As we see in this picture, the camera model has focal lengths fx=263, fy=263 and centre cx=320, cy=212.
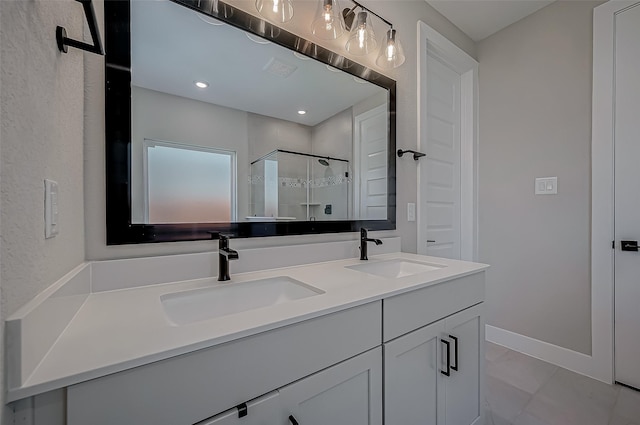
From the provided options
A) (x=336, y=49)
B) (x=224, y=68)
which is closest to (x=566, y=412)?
(x=336, y=49)

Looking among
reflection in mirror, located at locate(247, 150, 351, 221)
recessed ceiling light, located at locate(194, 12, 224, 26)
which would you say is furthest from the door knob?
recessed ceiling light, located at locate(194, 12, 224, 26)

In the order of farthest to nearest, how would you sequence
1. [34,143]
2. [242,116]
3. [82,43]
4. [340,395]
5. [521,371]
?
1. [521,371]
2. [242,116]
3. [340,395]
4. [82,43]
5. [34,143]

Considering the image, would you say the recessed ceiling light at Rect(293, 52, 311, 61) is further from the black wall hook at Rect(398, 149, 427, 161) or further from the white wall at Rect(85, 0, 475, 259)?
the black wall hook at Rect(398, 149, 427, 161)

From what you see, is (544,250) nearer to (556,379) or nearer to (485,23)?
(556,379)

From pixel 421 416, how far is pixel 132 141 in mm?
1389

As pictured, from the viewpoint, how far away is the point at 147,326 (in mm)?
573

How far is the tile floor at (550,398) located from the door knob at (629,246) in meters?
0.84

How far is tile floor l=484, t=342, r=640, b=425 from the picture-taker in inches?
53.7

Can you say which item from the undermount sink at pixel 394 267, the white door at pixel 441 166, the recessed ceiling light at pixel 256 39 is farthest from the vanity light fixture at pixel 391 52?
the undermount sink at pixel 394 267

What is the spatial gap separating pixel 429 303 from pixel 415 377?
0.85 ft

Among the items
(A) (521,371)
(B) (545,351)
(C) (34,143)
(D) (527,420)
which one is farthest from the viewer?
(B) (545,351)

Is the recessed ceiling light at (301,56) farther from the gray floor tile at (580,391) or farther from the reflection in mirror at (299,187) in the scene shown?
A: the gray floor tile at (580,391)

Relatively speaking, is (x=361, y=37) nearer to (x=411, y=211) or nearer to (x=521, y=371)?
(x=411, y=211)

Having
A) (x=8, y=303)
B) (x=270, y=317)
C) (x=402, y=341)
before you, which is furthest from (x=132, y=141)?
(x=402, y=341)
